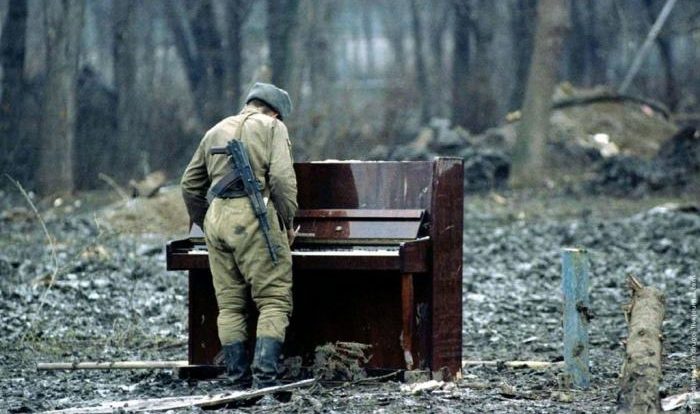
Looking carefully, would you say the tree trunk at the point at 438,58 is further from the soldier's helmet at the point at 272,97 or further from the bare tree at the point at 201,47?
the soldier's helmet at the point at 272,97

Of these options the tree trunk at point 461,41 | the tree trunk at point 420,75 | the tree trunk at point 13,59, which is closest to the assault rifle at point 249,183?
the tree trunk at point 13,59

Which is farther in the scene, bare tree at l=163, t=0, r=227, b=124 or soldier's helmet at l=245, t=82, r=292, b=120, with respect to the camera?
bare tree at l=163, t=0, r=227, b=124

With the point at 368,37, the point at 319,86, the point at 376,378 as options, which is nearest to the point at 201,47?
the point at 319,86

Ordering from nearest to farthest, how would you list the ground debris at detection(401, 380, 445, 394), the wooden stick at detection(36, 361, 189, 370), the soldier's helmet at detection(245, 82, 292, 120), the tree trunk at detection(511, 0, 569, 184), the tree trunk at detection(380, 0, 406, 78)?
the ground debris at detection(401, 380, 445, 394) → the soldier's helmet at detection(245, 82, 292, 120) → the wooden stick at detection(36, 361, 189, 370) → the tree trunk at detection(511, 0, 569, 184) → the tree trunk at detection(380, 0, 406, 78)

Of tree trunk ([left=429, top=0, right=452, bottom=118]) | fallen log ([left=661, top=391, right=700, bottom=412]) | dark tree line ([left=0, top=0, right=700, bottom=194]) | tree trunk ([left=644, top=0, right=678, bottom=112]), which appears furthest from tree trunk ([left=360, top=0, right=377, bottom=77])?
fallen log ([left=661, top=391, right=700, bottom=412])

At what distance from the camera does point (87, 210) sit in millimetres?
24750

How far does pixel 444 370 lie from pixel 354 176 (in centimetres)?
152

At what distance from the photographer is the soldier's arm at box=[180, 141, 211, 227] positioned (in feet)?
31.0

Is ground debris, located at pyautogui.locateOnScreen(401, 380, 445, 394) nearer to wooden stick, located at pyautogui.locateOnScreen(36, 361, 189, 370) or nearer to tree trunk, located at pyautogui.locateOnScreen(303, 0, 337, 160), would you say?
wooden stick, located at pyautogui.locateOnScreen(36, 361, 189, 370)

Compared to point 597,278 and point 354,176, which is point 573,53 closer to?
point 597,278

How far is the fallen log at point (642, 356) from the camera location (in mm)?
7547

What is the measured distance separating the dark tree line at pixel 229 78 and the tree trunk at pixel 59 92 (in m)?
0.02

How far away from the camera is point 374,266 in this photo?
8.92 m

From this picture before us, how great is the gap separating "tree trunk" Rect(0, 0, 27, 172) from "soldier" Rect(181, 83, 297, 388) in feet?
64.4
